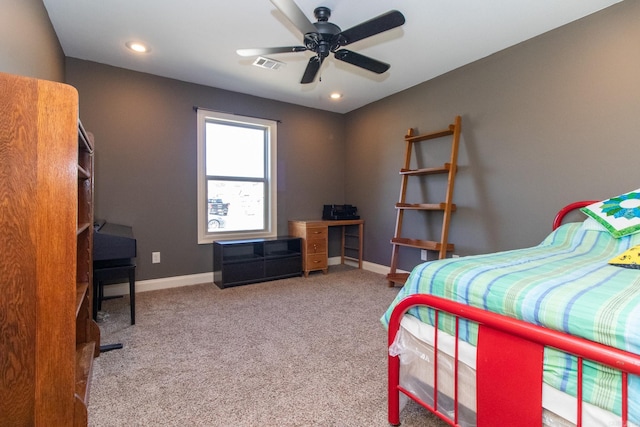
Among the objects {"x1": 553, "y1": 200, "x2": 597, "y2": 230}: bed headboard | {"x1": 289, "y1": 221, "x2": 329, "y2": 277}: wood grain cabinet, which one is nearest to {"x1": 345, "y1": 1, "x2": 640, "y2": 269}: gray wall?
{"x1": 553, "y1": 200, "x2": 597, "y2": 230}: bed headboard

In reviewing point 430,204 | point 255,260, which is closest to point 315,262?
point 255,260

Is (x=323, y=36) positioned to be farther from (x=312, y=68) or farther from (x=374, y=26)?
(x=312, y=68)

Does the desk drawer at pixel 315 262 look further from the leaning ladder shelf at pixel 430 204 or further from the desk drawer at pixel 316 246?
the leaning ladder shelf at pixel 430 204

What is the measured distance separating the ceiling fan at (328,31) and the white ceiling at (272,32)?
31cm

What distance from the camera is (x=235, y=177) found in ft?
12.9

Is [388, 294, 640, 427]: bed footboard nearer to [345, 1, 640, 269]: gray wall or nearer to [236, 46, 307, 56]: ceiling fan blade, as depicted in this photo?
[236, 46, 307, 56]: ceiling fan blade

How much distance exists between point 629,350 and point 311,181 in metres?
3.93

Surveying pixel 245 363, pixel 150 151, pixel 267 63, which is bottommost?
pixel 245 363

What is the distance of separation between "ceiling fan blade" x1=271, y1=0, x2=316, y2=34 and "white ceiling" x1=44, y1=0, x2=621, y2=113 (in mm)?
404

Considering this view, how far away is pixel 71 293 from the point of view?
3.44 feet

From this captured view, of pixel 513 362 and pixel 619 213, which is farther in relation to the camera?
pixel 619 213

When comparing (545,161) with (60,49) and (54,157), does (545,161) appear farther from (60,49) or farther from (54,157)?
(60,49)

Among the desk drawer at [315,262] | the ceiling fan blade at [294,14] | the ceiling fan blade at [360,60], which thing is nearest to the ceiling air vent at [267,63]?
the ceiling fan blade at [360,60]

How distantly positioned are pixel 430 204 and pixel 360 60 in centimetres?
167
